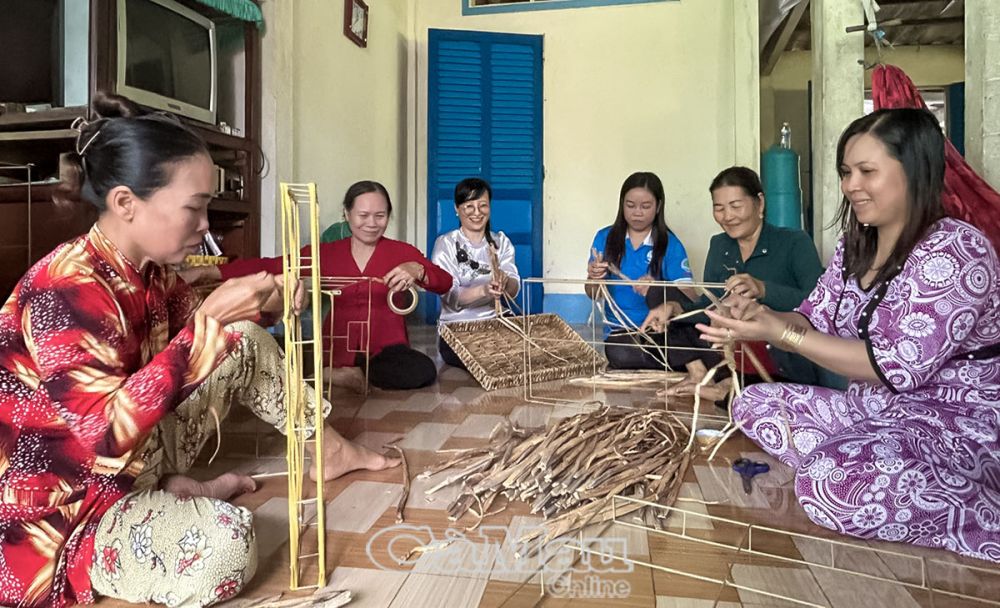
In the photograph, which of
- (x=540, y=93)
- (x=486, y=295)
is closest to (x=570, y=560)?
(x=486, y=295)

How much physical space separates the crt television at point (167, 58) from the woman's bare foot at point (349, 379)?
1388 millimetres

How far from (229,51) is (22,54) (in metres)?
1.12

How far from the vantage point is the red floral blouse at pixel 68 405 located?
98 cm

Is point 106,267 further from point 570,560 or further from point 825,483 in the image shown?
point 825,483

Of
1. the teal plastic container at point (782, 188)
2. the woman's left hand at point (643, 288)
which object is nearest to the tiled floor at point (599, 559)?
the woman's left hand at point (643, 288)

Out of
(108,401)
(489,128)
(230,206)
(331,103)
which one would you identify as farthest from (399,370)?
(489,128)

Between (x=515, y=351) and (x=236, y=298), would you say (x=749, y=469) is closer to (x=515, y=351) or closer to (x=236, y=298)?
(x=236, y=298)

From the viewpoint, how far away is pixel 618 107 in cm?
548

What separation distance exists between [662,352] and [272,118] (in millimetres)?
2433

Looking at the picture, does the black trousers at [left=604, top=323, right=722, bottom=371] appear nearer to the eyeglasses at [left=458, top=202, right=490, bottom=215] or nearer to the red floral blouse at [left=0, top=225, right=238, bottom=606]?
the eyeglasses at [left=458, top=202, right=490, bottom=215]

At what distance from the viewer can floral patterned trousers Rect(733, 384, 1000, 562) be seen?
4.17 ft

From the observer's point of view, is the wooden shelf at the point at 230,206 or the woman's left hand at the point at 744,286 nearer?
the woman's left hand at the point at 744,286

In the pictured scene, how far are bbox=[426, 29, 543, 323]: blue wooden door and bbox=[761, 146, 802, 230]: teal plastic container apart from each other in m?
1.85

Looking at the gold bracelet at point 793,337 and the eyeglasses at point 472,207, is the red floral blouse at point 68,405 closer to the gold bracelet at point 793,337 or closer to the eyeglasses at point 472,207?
the gold bracelet at point 793,337
